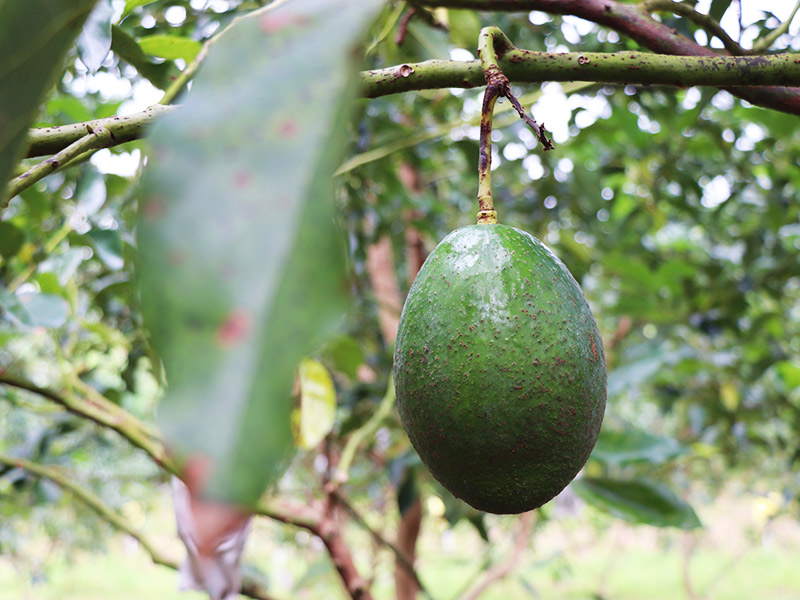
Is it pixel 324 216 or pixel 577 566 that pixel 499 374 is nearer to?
pixel 324 216

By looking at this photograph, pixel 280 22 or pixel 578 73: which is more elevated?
pixel 280 22

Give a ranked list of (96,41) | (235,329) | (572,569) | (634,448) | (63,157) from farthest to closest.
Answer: (572,569)
(634,448)
(96,41)
(63,157)
(235,329)

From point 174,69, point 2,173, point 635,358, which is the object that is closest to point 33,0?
point 2,173

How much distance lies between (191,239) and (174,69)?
0.67 meters

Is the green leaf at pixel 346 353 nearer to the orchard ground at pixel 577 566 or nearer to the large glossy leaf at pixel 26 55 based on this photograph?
the large glossy leaf at pixel 26 55

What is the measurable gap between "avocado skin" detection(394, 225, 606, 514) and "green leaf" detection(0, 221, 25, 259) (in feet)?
1.80

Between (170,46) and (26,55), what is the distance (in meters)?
0.51

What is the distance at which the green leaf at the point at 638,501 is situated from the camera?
37.3 inches

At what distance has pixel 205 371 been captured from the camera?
18 cm

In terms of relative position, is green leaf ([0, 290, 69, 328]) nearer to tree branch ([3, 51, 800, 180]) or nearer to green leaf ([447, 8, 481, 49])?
tree branch ([3, 51, 800, 180])

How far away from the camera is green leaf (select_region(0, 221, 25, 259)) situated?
2.69ft

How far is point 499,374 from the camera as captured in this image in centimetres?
46

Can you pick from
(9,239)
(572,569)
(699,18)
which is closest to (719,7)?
(699,18)

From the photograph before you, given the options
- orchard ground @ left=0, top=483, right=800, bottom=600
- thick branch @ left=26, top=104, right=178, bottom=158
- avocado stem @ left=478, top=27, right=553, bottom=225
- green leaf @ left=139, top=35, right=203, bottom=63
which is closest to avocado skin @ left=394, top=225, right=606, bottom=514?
avocado stem @ left=478, top=27, right=553, bottom=225
